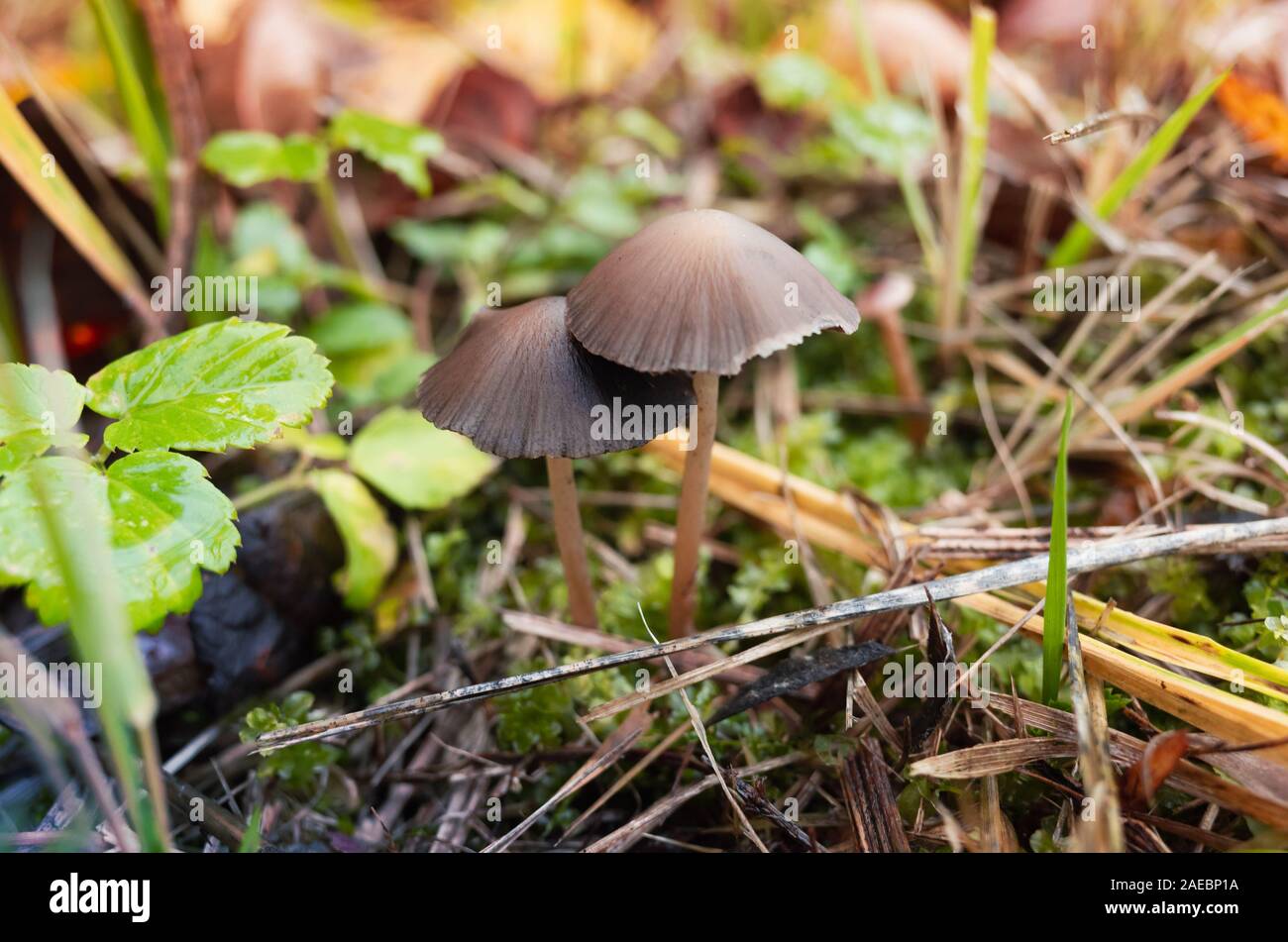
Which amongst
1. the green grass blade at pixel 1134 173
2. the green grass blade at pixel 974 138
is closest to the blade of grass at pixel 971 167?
the green grass blade at pixel 974 138

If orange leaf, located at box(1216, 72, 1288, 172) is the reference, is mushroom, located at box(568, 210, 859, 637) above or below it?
below

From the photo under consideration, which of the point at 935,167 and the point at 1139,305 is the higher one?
the point at 935,167

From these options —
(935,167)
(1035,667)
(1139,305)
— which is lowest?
(1035,667)

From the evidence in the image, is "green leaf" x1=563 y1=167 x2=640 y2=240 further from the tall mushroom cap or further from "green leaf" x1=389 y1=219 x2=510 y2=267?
the tall mushroom cap

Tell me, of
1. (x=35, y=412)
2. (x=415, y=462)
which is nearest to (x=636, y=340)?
(x=415, y=462)

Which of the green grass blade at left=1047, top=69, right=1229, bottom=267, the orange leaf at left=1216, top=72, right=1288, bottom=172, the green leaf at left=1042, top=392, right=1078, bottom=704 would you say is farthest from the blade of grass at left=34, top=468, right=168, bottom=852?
the orange leaf at left=1216, top=72, right=1288, bottom=172
